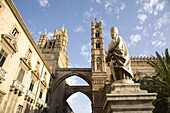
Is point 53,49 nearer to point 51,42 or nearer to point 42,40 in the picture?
point 51,42

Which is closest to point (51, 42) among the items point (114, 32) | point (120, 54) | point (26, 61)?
point (26, 61)

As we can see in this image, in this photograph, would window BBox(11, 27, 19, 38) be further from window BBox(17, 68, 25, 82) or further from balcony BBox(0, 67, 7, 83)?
balcony BBox(0, 67, 7, 83)

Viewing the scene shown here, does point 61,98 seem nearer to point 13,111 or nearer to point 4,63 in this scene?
point 13,111

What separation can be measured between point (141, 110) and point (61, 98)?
27.5 metres

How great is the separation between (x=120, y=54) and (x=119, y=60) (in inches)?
8.0

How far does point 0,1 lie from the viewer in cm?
1008

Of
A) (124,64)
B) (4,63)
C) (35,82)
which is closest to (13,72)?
(4,63)

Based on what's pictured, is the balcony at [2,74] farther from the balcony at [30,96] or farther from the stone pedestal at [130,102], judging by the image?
the stone pedestal at [130,102]

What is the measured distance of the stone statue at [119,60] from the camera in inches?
146

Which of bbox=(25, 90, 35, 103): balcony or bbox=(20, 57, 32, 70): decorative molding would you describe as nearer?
bbox=(20, 57, 32, 70): decorative molding

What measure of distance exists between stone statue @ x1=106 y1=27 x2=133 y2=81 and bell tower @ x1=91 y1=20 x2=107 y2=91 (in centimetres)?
1907

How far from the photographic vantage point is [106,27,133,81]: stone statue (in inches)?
146

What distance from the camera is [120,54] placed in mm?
3904

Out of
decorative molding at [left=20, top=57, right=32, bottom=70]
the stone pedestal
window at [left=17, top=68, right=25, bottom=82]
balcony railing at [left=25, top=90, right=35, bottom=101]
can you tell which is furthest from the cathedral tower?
the stone pedestal
